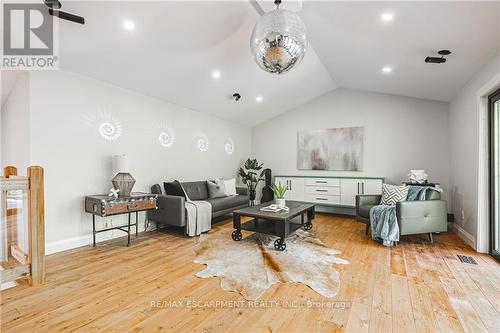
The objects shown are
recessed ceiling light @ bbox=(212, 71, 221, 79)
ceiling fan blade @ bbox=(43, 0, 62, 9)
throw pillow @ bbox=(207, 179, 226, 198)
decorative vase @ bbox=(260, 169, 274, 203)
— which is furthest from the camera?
decorative vase @ bbox=(260, 169, 274, 203)

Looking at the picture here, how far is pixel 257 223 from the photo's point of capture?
13.4 ft

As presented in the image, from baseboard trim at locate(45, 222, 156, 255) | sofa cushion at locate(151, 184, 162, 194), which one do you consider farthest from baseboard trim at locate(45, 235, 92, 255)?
sofa cushion at locate(151, 184, 162, 194)

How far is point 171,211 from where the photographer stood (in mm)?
4215

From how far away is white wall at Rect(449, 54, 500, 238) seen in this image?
3.52m

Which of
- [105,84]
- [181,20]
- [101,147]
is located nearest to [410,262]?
[181,20]

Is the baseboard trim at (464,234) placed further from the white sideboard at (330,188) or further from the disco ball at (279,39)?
the disco ball at (279,39)

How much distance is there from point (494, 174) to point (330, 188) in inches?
119

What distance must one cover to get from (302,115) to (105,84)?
4.62m

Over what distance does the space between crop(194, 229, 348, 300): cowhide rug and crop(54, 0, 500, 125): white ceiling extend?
2.84 metres

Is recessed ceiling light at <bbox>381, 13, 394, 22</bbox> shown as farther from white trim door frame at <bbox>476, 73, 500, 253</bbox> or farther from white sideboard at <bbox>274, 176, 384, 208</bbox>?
white sideboard at <bbox>274, 176, 384, 208</bbox>

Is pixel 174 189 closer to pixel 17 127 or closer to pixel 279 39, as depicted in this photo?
Answer: pixel 17 127

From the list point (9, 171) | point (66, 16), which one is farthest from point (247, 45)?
point (9, 171)

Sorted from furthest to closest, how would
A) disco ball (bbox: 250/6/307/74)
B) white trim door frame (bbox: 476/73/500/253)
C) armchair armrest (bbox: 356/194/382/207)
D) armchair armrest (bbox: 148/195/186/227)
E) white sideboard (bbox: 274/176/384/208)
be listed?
white sideboard (bbox: 274/176/384/208)
armchair armrest (bbox: 356/194/382/207)
armchair armrest (bbox: 148/195/186/227)
white trim door frame (bbox: 476/73/500/253)
disco ball (bbox: 250/6/307/74)

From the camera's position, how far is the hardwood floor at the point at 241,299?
1.92 m
